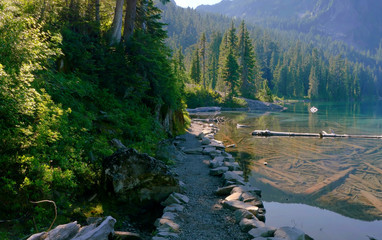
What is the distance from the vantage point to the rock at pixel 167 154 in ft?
39.1

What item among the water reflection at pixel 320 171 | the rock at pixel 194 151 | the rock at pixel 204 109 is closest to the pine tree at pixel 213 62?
the rock at pixel 204 109

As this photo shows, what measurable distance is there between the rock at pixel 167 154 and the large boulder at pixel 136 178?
3775mm

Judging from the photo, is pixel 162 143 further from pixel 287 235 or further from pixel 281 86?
pixel 281 86

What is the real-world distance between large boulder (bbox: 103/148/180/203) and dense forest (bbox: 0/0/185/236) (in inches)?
16.9

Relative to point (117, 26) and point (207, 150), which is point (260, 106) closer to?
point (207, 150)

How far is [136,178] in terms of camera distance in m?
7.37

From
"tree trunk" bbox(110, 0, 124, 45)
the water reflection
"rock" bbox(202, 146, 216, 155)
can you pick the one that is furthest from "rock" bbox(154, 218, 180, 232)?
"tree trunk" bbox(110, 0, 124, 45)

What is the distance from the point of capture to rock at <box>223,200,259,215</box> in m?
7.41

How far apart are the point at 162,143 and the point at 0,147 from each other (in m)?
8.38

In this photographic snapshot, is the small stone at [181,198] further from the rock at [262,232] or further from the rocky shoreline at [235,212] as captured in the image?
the rock at [262,232]

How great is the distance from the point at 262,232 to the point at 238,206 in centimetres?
144

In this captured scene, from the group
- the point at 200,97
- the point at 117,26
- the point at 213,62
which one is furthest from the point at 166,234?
the point at 213,62

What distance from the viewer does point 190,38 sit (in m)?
169

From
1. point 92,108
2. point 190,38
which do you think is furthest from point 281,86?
point 92,108
